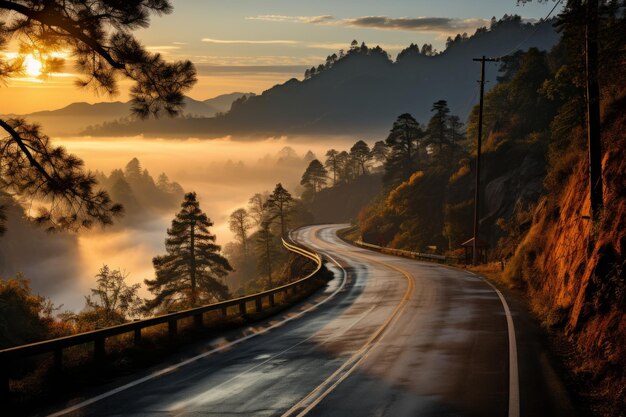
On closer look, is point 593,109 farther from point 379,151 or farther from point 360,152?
point 360,152

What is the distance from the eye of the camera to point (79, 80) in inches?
608

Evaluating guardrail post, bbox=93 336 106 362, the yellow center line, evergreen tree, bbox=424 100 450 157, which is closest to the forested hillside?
the yellow center line

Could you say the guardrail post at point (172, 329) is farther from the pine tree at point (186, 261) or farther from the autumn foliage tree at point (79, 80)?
the pine tree at point (186, 261)

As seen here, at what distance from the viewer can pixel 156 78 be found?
1571cm

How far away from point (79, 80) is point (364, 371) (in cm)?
935

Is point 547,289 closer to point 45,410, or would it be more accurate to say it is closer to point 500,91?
point 45,410

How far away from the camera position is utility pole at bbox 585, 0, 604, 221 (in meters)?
19.2

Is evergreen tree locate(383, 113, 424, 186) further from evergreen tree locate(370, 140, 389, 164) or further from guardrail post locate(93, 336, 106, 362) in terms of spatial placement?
guardrail post locate(93, 336, 106, 362)

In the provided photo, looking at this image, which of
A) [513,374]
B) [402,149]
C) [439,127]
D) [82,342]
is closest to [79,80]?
[82,342]

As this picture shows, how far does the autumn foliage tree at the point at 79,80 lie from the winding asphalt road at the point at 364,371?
495 cm

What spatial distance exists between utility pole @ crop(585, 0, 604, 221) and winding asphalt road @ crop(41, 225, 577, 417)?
14.1ft

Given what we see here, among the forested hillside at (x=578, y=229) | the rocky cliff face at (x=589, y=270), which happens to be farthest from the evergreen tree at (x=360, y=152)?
the rocky cliff face at (x=589, y=270)

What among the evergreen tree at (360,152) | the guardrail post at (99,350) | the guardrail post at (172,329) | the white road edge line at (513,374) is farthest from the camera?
the evergreen tree at (360,152)

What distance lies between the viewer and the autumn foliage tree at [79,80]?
14180mm
